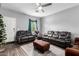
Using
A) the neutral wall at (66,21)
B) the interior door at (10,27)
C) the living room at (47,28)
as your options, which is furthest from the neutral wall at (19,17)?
the neutral wall at (66,21)

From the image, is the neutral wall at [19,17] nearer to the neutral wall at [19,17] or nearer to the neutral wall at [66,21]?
the neutral wall at [19,17]

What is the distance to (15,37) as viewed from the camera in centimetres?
477

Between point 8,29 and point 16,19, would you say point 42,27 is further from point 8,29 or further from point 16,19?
point 8,29

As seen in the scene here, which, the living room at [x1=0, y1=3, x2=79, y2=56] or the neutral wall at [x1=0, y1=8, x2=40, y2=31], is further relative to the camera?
the neutral wall at [x1=0, y1=8, x2=40, y2=31]

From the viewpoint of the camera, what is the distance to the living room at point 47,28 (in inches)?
123

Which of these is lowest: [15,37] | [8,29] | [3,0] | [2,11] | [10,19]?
[15,37]

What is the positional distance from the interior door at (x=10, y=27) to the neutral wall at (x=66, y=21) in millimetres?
3110

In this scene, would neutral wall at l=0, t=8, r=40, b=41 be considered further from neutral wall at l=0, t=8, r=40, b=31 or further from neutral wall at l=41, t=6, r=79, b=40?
neutral wall at l=41, t=6, r=79, b=40

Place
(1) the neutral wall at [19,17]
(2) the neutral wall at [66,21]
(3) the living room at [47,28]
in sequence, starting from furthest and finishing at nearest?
(1) the neutral wall at [19,17] → (2) the neutral wall at [66,21] → (3) the living room at [47,28]

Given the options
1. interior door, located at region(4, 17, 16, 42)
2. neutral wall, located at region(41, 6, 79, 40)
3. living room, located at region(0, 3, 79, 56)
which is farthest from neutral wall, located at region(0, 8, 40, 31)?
neutral wall, located at region(41, 6, 79, 40)

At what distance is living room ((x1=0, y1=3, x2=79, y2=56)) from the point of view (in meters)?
3.13

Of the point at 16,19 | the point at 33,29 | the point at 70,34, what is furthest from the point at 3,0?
the point at 33,29

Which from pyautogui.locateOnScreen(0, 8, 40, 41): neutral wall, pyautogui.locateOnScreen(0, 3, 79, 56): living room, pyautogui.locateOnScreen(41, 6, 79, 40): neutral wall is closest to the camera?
pyautogui.locateOnScreen(0, 3, 79, 56): living room

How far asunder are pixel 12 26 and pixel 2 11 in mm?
1114
